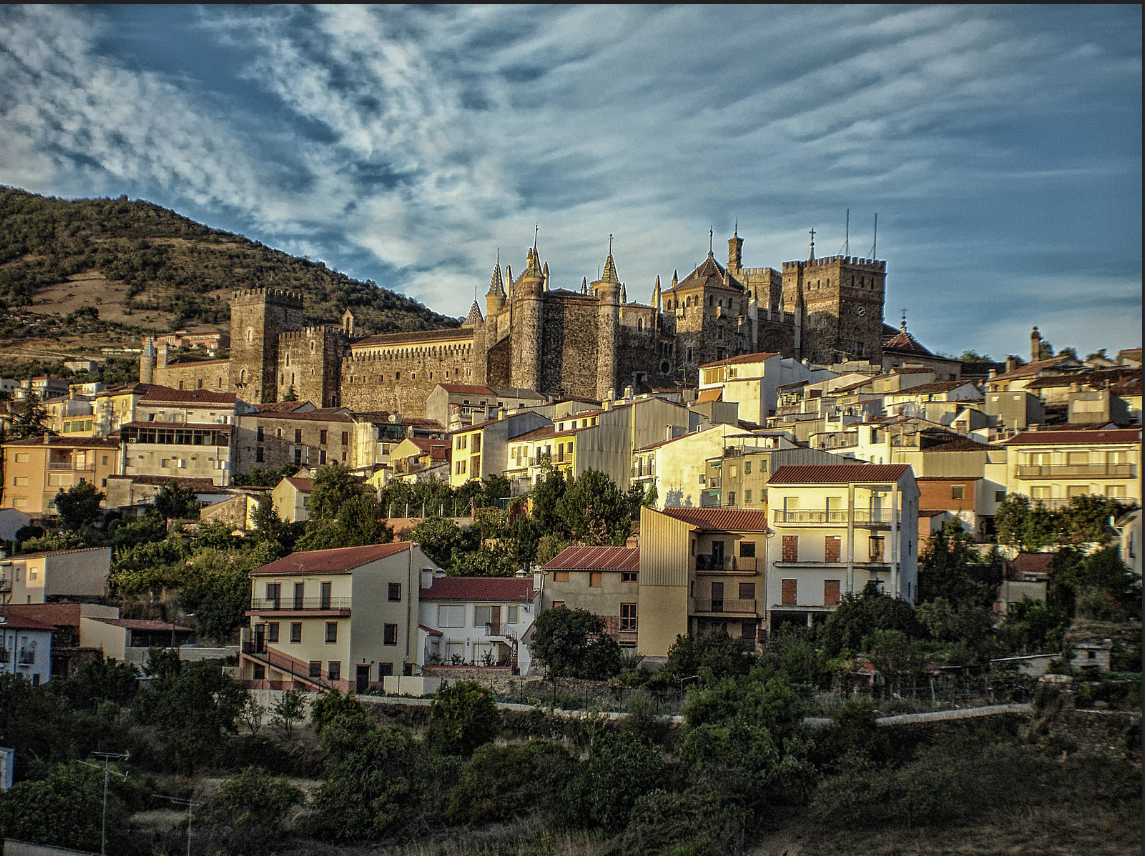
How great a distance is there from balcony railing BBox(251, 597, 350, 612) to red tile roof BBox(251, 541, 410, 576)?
70 cm

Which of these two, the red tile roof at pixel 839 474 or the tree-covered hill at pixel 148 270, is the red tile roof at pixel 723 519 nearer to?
the red tile roof at pixel 839 474

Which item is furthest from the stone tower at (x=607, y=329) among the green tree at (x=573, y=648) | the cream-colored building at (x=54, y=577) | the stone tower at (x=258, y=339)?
the green tree at (x=573, y=648)

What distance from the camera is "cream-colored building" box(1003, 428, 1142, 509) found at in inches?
1464

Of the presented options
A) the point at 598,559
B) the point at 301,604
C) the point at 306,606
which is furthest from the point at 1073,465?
the point at 301,604

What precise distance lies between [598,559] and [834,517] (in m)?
6.22

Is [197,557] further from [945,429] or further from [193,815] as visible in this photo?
[945,429]

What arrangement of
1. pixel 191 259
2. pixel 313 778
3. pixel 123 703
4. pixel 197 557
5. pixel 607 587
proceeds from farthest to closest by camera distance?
pixel 191 259 → pixel 197 557 → pixel 607 587 → pixel 123 703 → pixel 313 778

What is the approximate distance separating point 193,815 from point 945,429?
88.3 feet

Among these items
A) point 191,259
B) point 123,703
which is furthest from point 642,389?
point 191,259

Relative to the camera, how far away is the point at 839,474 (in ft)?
121

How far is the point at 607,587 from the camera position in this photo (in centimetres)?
3691

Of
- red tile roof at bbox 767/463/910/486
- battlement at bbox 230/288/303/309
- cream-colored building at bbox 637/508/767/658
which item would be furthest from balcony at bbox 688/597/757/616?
battlement at bbox 230/288/303/309

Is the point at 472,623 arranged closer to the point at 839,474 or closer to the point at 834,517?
the point at 834,517

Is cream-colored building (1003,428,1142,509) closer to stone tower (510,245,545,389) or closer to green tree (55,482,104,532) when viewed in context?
stone tower (510,245,545,389)
